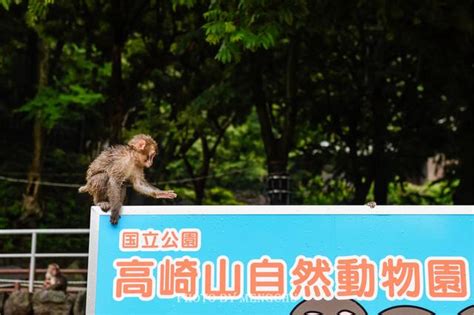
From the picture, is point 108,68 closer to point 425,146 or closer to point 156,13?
point 156,13

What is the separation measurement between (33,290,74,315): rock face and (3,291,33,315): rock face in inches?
3.3

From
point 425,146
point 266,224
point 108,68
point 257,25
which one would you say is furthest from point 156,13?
point 266,224

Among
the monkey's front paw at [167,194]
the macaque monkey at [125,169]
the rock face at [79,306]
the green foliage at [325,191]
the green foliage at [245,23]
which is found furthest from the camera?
the green foliage at [325,191]

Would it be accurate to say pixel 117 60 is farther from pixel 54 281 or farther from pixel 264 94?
pixel 54 281

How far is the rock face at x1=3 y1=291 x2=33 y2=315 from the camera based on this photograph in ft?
25.0

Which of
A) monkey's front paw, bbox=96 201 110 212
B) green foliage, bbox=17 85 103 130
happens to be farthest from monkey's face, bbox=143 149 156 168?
green foliage, bbox=17 85 103 130

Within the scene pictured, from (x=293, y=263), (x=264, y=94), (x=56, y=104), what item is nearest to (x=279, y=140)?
(x=264, y=94)

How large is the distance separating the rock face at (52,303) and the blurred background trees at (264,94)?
4.54 metres

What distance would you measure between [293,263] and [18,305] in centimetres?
512

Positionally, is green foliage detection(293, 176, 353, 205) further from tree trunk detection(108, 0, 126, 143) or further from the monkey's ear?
the monkey's ear

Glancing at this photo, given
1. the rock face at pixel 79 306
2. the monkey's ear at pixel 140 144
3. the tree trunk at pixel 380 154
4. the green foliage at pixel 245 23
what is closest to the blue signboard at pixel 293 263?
the monkey's ear at pixel 140 144

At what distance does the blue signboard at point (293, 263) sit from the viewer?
142 inches

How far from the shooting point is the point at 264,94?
13.1 meters

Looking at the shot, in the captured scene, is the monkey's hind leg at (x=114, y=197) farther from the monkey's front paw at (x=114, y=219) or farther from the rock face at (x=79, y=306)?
the rock face at (x=79, y=306)
